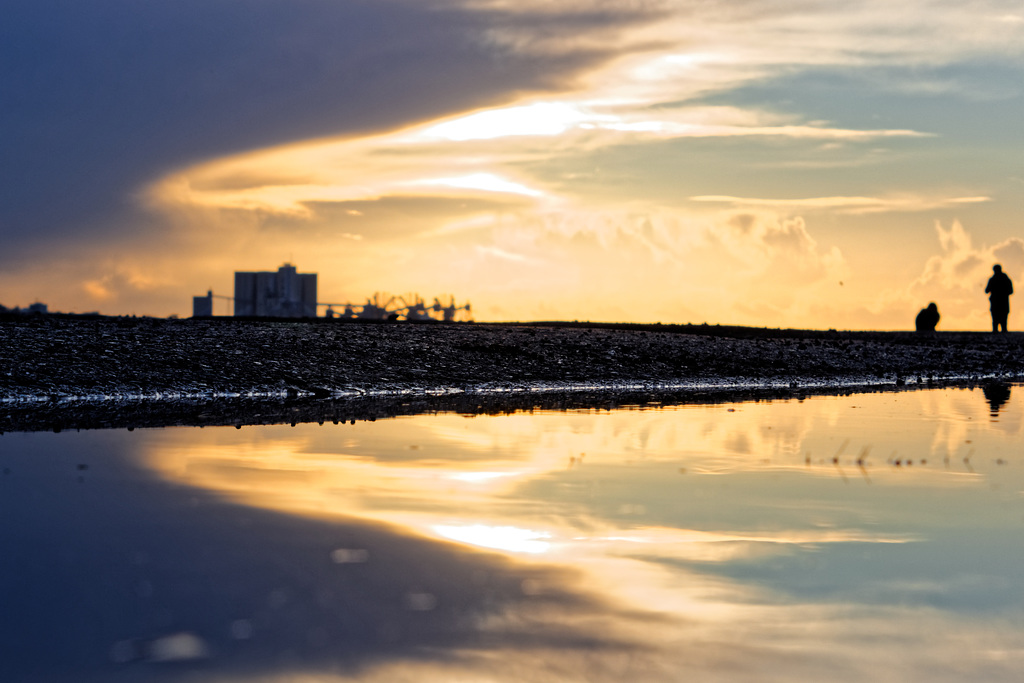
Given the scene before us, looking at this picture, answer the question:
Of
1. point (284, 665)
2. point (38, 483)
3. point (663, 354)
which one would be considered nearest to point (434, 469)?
point (38, 483)

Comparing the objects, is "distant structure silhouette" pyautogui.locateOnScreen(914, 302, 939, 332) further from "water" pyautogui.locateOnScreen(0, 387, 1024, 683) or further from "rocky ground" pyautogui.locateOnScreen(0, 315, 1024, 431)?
"water" pyautogui.locateOnScreen(0, 387, 1024, 683)

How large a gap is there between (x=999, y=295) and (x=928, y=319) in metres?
5.88

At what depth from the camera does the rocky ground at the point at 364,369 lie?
23.1 metres

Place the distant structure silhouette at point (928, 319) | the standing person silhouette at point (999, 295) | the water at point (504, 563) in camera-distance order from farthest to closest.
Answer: the distant structure silhouette at point (928, 319)
the standing person silhouette at point (999, 295)
the water at point (504, 563)

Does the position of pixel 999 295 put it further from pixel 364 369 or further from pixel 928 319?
pixel 364 369

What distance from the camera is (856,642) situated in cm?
656

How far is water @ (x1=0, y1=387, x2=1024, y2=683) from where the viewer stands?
6.28 meters

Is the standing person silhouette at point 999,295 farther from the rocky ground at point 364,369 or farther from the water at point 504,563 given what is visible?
the water at point 504,563

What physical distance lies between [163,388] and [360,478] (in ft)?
43.2

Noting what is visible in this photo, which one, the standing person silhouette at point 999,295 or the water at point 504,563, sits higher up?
the standing person silhouette at point 999,295

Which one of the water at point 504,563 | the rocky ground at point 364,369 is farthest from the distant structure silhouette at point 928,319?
the water at point 504,563

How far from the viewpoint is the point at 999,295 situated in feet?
187

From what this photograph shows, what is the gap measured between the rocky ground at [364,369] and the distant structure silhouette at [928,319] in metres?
20.1

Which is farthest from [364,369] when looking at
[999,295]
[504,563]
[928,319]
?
[928,319]
